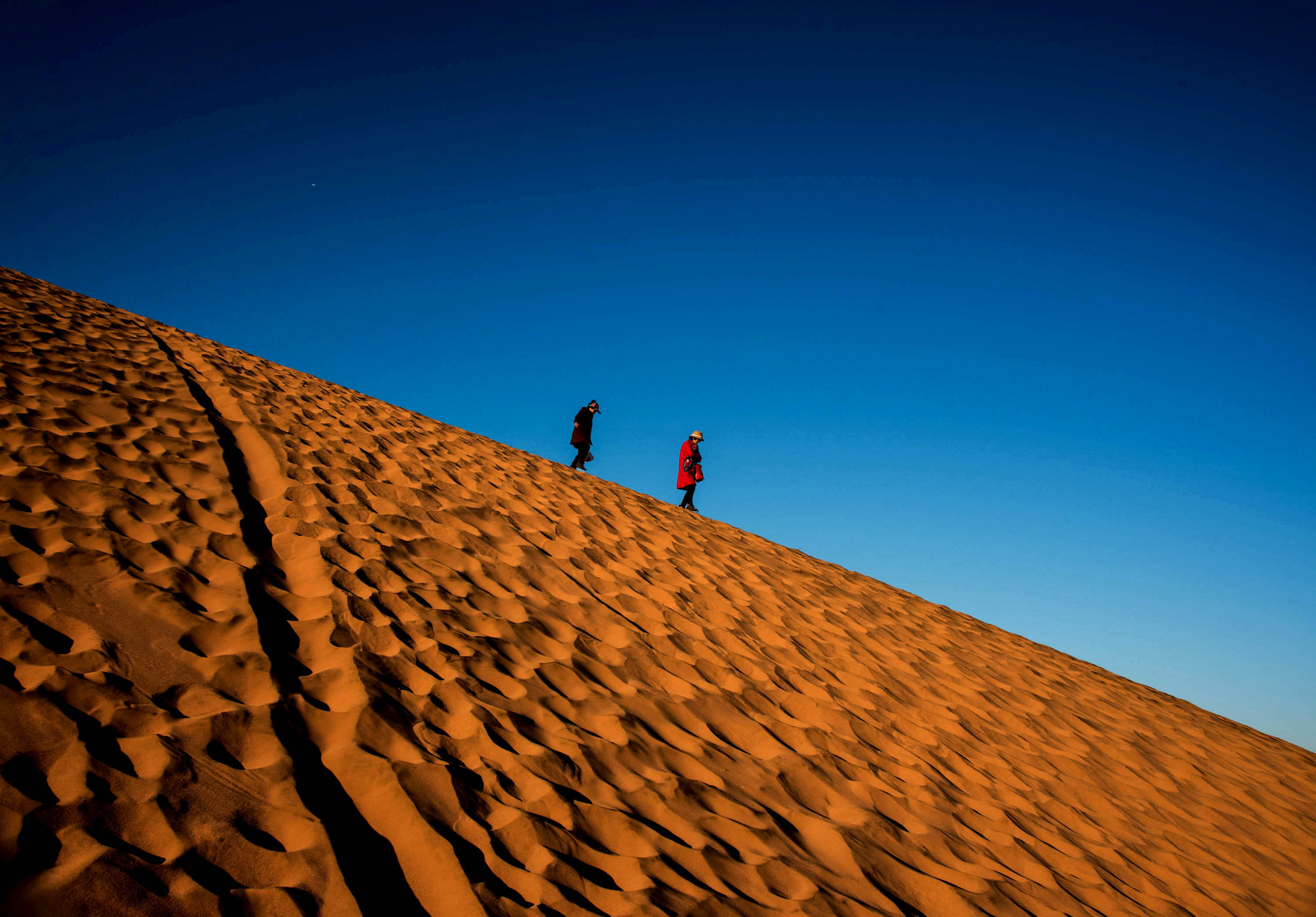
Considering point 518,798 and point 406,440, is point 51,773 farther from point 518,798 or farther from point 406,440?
point 406,440

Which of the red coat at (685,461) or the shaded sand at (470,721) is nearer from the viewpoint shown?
the shaded sand at (470,721)

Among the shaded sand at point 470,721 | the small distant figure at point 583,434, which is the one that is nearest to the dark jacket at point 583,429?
the small distant figure at point 583,434

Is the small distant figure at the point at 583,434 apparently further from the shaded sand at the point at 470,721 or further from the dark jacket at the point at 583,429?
the shaded sand at the point at 470,721

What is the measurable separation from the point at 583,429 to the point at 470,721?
24.4ft

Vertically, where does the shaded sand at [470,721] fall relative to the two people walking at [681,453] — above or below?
below

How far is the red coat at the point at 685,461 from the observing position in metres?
9.89

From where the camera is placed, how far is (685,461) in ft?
32.8

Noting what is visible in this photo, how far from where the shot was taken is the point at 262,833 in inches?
82.6

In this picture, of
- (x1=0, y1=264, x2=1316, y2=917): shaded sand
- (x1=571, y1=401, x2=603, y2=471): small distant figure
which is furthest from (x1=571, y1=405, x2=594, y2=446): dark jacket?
(x1=0, y1=264, x2=1316, y2=917): shaded sand

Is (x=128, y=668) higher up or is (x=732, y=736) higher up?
(x=732, y=736)

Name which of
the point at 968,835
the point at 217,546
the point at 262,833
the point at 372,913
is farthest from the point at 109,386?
the point at 968,835

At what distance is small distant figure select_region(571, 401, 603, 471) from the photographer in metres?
10.1

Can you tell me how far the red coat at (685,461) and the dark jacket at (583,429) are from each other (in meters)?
1.37

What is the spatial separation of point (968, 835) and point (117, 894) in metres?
3.60
